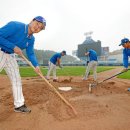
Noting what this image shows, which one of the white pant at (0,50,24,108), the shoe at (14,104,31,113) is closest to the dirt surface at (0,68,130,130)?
the shoe at (14,104,31,113)

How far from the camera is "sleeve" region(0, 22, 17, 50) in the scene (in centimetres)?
435

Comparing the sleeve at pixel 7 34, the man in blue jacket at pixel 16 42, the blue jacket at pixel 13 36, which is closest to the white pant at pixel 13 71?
the man in blue jacket at pixel 16 42

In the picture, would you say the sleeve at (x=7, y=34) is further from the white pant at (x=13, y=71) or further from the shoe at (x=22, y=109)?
the shoe at (x=22, y=109)

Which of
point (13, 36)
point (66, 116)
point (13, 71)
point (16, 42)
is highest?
point (13, 36)

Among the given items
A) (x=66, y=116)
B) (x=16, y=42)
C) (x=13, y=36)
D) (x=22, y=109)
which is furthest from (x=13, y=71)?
(x=66, y=116)

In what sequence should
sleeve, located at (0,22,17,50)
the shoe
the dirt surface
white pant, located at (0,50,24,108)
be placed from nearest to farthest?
the dirt surface < sleeve, located at (0,22,17,50) < white pant, located at (0,50,24,108) < the shoe

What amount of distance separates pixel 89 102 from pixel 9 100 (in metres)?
2.37

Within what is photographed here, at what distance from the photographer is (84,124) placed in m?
4.00

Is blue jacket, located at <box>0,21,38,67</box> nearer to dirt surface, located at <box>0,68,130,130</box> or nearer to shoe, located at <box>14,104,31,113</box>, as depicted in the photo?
shoe, located at <box>14,104,31,113</box>

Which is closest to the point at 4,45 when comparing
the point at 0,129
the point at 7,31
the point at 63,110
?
the point at 7,31

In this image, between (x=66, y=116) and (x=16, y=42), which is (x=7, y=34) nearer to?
(x=16, y=42)

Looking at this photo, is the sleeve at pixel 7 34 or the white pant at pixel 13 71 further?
the white pant at pixel 13 71

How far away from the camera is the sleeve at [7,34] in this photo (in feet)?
14.3

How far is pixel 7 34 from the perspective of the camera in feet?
14.5
